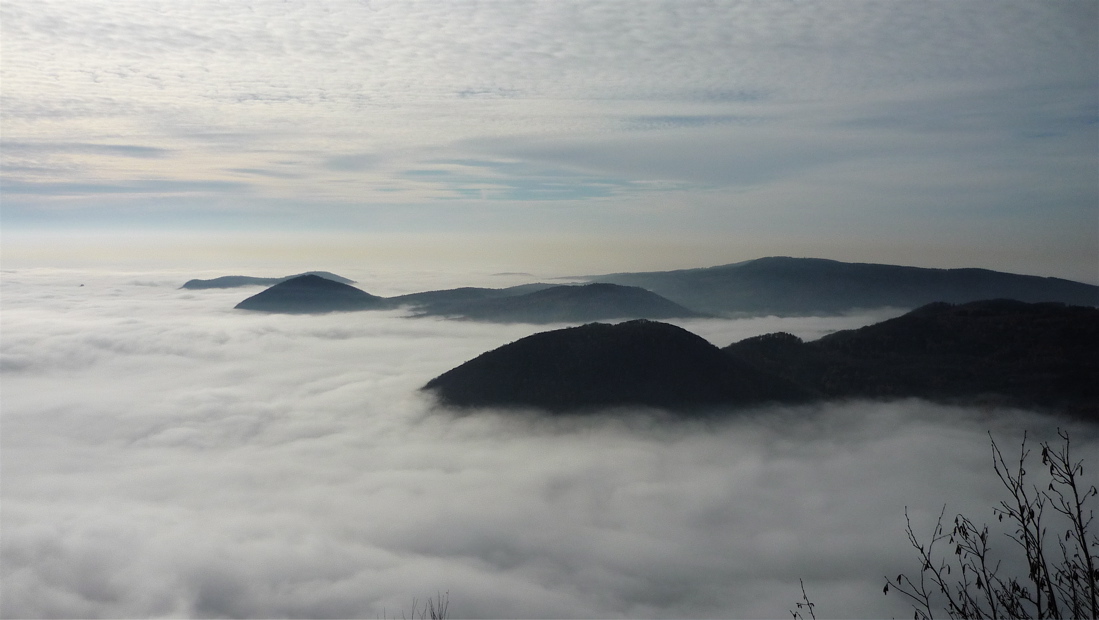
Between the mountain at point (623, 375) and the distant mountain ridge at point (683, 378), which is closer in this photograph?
the distant mountain ridge at point (683, 378)

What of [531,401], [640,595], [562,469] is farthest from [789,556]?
[531,401]

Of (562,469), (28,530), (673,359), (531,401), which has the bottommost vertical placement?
(28,530)

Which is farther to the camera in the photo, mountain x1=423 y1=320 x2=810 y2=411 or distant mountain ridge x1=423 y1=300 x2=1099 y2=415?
mountain x1=423 y1=320 x2=810 y2=411

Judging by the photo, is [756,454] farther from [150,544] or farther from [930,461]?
[150,544]

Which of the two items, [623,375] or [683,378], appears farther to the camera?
[683,378]

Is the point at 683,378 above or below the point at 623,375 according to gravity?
below

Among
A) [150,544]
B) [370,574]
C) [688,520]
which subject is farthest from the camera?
[688,520]

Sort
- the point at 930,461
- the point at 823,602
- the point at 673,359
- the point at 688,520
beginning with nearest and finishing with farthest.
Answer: the point at 823,602 < the point at 688,520 < the point at 930,461 < the point at 673,359

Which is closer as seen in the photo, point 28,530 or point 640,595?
point 640,595
